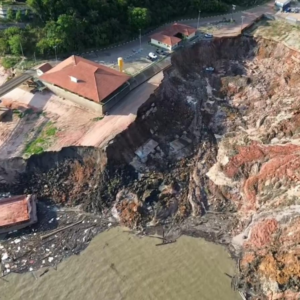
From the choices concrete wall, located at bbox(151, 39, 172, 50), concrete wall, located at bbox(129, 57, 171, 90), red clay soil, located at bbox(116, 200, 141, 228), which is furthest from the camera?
concrete wall, located at bbox(151, 39, 172, 50)

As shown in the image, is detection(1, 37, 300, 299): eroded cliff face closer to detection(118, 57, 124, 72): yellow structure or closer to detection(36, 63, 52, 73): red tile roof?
detection(118, 57, 124, 72): yellow structure

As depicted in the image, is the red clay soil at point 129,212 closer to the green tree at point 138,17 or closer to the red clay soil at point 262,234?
the red clay soil at point 262,234

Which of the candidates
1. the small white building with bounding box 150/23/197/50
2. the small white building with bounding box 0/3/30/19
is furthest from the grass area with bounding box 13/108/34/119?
the small white building with bounding box 150/23/197/50

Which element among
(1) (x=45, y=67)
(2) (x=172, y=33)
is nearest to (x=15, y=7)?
(1) (x=45, y=67)

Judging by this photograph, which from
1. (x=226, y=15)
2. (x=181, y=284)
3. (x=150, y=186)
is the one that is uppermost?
(x=226, y=15)

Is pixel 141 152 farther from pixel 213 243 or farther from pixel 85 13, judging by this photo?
pixel 85 13

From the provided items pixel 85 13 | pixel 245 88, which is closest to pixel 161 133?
pixel 245 88

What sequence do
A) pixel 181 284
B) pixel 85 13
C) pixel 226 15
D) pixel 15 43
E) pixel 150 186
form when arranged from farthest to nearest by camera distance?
pixel 226 15, pixel 85 13, pixel 15 43, pixel 150 186, pixel 181 284
